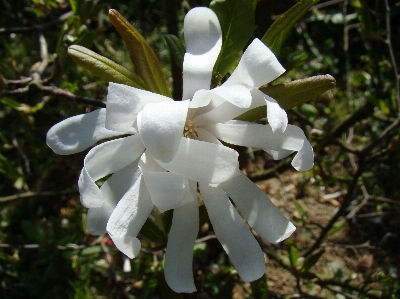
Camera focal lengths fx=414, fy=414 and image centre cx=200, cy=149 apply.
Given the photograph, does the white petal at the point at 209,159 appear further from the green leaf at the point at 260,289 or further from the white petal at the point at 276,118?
the green leaf at the point at 260,289

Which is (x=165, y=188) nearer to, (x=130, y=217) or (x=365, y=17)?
(x=130, y=217)

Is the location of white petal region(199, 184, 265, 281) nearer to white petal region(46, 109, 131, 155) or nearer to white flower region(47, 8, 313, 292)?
white flower region(47, 8, 313, 292)

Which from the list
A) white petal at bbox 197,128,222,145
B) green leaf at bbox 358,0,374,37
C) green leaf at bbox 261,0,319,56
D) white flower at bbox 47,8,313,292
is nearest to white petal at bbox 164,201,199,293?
white flower at bbox 47,8,313,292

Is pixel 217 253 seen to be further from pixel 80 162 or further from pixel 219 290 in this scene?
pixel 80 162

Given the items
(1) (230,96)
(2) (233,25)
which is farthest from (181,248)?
(2) (233,25)

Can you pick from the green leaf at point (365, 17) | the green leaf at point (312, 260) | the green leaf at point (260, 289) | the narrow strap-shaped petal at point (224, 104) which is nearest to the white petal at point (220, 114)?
the narrow strap-shaped petal at point (224, 104)

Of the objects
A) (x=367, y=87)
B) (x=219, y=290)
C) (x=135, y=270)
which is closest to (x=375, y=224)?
(x=367, y=87)
